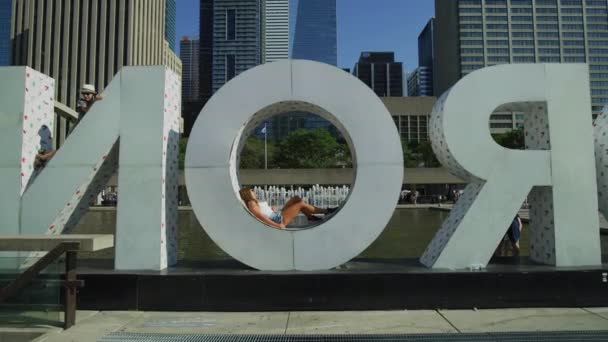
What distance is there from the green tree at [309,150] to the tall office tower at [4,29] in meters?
89.6

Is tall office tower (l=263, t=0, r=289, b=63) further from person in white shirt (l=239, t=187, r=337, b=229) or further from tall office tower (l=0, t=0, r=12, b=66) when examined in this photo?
person in white shirt (l=239, t=187, r=337, b=229)

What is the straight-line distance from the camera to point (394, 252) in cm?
1054

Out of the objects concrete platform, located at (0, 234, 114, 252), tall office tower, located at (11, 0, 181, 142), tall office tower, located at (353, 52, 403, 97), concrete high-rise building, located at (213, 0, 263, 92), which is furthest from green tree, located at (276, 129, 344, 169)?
tall office tower, located at (353, 52, 403, 97)

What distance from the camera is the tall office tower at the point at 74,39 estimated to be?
6831 centimetres

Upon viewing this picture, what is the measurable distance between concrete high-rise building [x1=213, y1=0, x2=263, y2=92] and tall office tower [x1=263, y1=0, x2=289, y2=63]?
1006 inches

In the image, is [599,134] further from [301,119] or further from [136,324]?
[301,119]

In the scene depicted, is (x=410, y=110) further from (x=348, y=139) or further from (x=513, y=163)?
(x=348, y=139)

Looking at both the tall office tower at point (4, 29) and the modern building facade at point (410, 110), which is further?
the tall office tower at point (4, 29)

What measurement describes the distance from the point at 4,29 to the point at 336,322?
130 metres

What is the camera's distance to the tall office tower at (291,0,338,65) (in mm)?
179250

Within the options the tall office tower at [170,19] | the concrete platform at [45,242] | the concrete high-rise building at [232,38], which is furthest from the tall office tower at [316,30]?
the concrete platform at [45,242]

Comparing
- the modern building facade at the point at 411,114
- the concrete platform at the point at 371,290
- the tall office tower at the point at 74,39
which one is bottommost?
the concrete platform at the point at 371,290

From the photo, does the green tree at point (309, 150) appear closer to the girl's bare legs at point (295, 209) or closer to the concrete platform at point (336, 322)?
the girl's bare legs at point (295, 209)

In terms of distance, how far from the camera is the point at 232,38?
503ft
